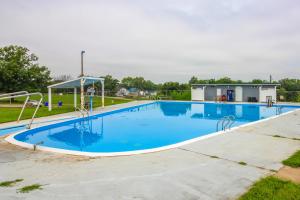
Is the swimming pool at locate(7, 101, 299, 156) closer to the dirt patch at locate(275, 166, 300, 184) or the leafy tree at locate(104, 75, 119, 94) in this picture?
the dirt patch at locate(275, 166, 300, 184)

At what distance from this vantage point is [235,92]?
2483cm

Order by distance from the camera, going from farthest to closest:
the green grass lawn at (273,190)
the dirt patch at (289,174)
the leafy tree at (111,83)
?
the leafy tree at (111,83) → the dirt patch at (289,174) → the green grass lawn at (273,190)

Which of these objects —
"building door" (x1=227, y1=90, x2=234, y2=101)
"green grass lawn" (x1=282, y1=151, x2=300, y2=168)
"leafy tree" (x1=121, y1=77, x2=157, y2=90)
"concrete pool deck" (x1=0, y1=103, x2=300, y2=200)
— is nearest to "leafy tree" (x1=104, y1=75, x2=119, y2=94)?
"leafy tree" (x1=121, y1=77, x2=157, y2=90)

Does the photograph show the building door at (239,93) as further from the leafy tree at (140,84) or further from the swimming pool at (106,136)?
the leafy tree at (140,84)

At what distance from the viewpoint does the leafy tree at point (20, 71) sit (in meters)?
21.8

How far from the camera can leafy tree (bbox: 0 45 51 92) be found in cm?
2177

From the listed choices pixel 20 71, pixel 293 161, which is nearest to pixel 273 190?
pixel 293 161

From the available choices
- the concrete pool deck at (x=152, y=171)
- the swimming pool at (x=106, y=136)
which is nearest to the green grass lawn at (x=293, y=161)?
the concrete pool deck at (x=152, y=171)

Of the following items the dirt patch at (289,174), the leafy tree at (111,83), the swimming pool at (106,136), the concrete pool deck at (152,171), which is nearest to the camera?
the concrete pool deck at (152,171)

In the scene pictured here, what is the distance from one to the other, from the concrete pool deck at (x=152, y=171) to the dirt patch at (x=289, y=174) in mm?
140

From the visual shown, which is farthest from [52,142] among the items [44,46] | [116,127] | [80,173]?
[44,46]

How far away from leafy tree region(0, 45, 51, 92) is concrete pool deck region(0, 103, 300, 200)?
1812 cm

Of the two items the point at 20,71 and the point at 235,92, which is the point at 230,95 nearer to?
the point at 235,92

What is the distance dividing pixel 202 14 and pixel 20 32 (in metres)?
12.6
